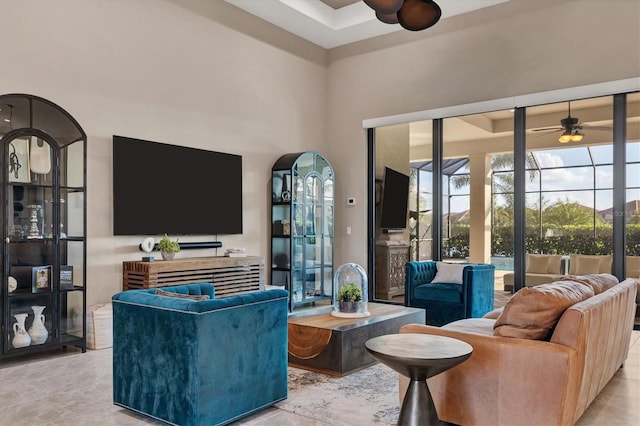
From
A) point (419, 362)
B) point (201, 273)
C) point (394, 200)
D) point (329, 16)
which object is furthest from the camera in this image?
point (394, 200)

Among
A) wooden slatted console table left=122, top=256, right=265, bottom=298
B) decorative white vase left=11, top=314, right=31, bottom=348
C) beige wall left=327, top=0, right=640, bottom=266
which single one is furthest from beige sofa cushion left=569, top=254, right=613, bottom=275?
decorative white vase left=11, top=314, right=31, bottom=348

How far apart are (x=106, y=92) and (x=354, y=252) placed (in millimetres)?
4219

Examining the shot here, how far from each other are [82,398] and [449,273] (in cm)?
410

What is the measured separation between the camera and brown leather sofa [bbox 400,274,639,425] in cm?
260

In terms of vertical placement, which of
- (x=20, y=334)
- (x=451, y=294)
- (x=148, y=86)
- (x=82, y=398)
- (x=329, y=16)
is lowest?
(x=82, y=398)

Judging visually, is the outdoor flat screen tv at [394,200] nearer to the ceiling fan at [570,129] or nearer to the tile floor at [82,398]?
the ceiling fan at [570,129]

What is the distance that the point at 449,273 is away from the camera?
20.1ft

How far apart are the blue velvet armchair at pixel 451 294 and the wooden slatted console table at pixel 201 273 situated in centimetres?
190

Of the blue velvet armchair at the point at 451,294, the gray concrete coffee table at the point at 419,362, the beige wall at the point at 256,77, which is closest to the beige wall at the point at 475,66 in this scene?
the beige wall at the point at 256,77

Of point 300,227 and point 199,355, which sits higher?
point 300,227

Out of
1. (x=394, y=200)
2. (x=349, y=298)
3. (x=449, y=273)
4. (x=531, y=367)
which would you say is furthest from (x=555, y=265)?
(x=531, y=367)

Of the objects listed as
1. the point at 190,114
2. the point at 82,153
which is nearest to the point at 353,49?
the point at 190,114

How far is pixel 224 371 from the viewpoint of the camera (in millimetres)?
2898

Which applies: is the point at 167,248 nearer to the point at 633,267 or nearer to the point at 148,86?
the point at 148,86
